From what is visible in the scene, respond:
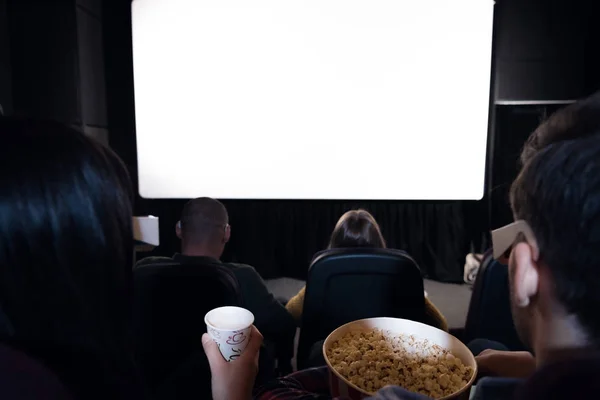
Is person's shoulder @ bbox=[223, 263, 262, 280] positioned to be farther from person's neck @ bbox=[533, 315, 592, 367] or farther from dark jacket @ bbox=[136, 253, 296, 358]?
person's neck @ bbox=[533, 315, 592, 367]

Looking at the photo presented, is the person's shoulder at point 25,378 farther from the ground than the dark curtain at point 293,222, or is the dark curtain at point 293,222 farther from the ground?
the person's shoulder at point 25,378

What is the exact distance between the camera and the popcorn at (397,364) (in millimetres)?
652

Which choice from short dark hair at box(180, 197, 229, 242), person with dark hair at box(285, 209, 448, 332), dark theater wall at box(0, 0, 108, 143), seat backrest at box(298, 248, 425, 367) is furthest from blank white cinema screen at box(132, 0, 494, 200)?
seat backrest at box(298, 248, 425, 367)

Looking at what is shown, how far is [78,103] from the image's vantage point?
326 cm

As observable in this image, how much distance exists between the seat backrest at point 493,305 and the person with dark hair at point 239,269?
70 cm

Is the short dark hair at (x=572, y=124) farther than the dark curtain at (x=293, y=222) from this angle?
No

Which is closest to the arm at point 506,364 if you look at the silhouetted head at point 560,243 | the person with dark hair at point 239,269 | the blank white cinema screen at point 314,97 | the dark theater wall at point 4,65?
the silhouetted head at point 560,243

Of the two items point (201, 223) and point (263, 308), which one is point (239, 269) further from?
point (201, 223)

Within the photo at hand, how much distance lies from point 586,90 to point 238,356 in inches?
153

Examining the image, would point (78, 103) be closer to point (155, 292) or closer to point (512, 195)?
point (155, 292)

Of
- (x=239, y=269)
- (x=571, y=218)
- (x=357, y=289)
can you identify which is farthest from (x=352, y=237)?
(x=571, y=218)

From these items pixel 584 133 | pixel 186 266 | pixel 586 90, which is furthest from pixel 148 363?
pixel 586 90

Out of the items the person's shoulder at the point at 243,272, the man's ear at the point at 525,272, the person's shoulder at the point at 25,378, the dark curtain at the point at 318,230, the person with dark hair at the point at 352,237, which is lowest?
the dark curtain at the point at 318,230

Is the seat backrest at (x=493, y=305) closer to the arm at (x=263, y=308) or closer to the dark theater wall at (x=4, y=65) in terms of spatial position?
the arm at (x=263, y=308)
